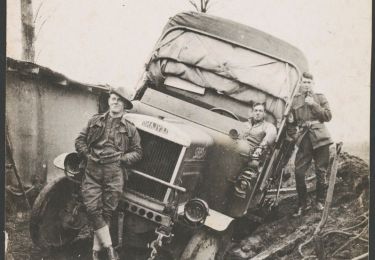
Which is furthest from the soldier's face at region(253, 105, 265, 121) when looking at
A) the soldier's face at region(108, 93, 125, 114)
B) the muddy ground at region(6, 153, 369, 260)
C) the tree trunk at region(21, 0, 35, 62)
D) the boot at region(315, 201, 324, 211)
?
the tree trunk at region(21, 0, 35, 62)

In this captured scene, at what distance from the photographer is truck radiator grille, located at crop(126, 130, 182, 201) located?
12.9 feet

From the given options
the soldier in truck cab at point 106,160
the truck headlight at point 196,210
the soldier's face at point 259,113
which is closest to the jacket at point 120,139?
the soldier in truck cab at point 106,160

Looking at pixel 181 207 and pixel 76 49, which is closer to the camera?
pixel 181 207

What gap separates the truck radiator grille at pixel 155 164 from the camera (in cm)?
395

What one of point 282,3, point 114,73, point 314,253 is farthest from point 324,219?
point 114,73

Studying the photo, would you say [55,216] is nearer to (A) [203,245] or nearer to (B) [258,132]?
(A) [203,245]

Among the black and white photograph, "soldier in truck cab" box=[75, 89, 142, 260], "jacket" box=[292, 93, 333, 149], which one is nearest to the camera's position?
"soldier in truck cab" box=[75, 89, 142, 260]

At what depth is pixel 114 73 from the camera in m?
4.90

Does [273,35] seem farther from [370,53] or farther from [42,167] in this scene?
[42,167]

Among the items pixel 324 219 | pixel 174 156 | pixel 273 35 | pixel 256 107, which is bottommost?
pixel 324 219

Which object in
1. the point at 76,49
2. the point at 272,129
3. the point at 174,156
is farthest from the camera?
the point at 76,49

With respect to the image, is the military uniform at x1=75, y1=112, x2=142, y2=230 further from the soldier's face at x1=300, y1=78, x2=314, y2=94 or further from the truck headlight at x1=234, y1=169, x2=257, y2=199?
the soldier's face at x1=300, y1=78, x2=314, y2=94

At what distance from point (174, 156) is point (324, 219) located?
71.4 inches

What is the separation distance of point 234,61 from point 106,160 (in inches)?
66.3
